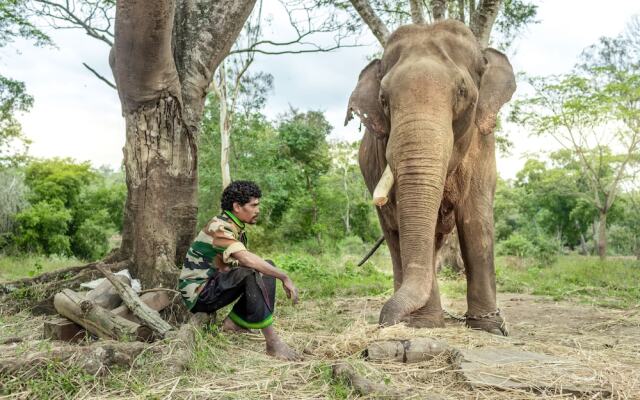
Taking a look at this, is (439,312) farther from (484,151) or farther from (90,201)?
(90,201)

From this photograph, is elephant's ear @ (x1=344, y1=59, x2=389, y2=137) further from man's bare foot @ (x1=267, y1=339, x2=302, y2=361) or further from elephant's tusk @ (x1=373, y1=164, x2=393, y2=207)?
man's bare foot @ (x1=267, y1=339, x2=302, y2=361)

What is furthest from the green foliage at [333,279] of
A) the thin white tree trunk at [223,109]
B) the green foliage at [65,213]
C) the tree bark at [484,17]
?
the green foliage at [65,213]

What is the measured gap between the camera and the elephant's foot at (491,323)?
6.00 m

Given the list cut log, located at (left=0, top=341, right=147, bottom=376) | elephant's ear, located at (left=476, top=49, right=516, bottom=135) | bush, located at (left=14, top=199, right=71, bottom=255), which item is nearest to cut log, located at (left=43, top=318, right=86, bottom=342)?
cut log, located at (left=0, top=341, right=147, bottom=376)

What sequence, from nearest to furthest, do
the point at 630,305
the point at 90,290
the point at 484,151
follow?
the point at 90,290, the point at 484,151, the point at 630,305

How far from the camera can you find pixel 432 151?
4852mm

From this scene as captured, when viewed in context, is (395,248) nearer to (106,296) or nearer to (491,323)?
(491,323)

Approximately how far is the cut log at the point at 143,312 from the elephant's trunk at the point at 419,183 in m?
1.93

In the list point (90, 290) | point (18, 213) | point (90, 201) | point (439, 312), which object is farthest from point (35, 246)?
point (439, 312)

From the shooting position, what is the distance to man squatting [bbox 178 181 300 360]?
4.41m

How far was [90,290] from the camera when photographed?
5.61 metres

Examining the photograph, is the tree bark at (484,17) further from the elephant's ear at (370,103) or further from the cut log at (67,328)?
the cut log at (67,328)

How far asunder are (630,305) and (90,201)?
94.6 ft

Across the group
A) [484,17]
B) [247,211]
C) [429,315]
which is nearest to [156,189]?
[247,211]
